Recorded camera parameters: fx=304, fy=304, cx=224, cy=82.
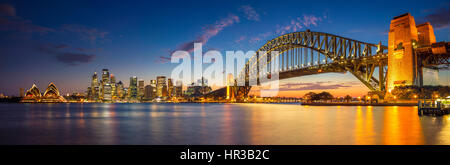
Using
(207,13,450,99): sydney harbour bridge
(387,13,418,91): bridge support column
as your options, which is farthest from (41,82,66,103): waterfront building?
(387,13,418,91): bridge support column

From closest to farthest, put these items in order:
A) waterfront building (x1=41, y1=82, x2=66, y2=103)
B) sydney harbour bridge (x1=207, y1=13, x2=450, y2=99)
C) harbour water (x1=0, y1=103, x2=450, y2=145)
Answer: harbour water (x1=0, y1=103, x2=450, y2=145)
sydney harbour bridge (x1=207, y1=13, x2=450, y2=99)
waterfront building (x1=41, y1=82, x2=66, y2=103)

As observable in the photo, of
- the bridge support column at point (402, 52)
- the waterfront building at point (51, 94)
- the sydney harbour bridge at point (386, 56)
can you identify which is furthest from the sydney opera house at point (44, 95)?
the bridge support column at point (402, 52)

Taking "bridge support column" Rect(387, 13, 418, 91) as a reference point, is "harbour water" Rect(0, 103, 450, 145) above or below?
below

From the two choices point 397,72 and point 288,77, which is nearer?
point 397,72

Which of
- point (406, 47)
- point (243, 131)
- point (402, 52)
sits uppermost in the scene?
point (406, 47)

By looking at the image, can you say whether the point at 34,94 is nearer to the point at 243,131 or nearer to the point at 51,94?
the point at 51,94

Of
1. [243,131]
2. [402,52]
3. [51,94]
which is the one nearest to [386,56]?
[402,52]

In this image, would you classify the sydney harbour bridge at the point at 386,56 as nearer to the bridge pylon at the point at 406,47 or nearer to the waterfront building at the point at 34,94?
the bridge pylon at the point at 406,47

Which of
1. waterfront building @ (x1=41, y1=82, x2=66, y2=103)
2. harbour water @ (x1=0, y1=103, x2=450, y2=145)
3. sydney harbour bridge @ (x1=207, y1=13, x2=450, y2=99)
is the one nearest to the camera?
harbour water @ (x1=0, y1=103, x2=450, y2=145)

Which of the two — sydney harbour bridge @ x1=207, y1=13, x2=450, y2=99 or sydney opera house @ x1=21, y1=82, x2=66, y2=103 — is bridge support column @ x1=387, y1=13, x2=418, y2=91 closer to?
sydney harbour bridge @ x1=207, y1=13, x2=450, y2=99
